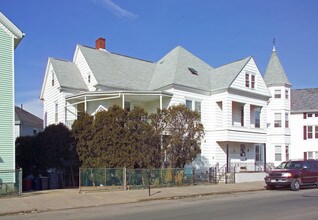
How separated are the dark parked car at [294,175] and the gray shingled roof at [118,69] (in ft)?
42.6

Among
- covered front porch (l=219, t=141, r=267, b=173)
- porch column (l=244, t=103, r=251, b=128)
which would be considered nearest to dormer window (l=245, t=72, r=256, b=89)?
porch column (l=244, t=103, r=251, b=128)

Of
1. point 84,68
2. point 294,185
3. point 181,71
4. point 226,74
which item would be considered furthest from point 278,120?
point 84,68

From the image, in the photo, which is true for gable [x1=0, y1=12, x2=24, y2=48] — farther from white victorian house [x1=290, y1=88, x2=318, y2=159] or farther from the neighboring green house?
white victorian house [x1=290, y1=88, x2=318, y2=159]

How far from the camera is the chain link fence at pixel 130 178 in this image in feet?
70.4

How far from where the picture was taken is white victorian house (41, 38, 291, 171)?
30.3 m

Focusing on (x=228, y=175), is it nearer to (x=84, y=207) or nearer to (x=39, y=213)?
(x=84, y=207)

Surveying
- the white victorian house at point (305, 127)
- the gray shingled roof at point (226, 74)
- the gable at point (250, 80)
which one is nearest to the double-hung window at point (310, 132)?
the white victorian house at point (305, 127)

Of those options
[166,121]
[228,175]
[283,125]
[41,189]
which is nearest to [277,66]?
[283,125]

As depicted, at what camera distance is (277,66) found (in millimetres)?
42125

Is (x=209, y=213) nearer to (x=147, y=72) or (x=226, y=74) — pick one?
(x=226, y=74)

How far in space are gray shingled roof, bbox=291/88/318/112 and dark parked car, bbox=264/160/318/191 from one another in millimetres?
25380

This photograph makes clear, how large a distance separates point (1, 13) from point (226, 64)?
20.3 m

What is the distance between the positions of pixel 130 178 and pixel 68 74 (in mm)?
12919

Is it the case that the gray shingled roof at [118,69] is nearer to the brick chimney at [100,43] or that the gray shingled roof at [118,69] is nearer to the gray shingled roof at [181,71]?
the gray shingled roof at [181,71]
